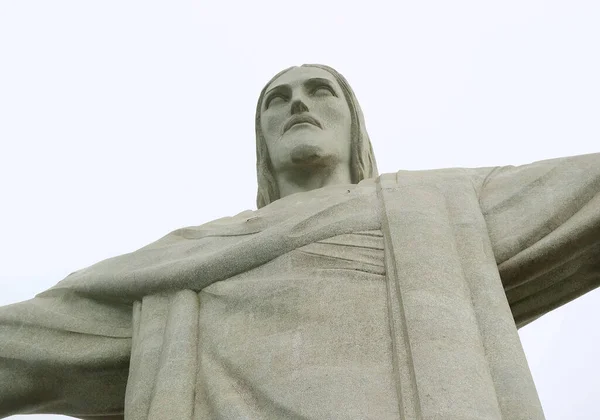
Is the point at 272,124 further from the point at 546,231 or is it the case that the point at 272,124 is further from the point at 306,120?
the point at 546,231

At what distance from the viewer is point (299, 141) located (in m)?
9.16

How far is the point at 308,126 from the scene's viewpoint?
30.3ft

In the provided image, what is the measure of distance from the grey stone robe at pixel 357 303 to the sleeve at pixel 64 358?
0.01m

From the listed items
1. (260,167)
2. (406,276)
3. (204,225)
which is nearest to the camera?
(406,276)

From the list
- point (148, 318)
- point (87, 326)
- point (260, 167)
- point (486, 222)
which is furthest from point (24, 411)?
point (486, 222)

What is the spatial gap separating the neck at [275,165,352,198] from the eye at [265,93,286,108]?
2.58 feet

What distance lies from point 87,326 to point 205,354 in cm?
138

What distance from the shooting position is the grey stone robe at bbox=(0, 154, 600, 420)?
608 cm

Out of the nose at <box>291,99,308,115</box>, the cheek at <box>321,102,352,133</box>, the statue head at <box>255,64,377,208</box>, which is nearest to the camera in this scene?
the statue head at <box>255,64,377,208</box>

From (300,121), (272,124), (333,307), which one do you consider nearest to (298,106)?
(300,121)

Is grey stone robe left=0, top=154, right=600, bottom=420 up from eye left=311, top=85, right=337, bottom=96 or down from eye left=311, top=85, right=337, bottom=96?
down

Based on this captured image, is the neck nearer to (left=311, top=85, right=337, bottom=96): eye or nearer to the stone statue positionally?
the stone statue

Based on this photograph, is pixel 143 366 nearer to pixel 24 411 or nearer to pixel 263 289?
pixel 263 289

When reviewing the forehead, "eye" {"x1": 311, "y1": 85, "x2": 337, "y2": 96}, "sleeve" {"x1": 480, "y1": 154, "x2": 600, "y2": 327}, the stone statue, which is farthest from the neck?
"sleeve" {"x1": 480, "y1": 154, "x2": 600, "y2": 327}
